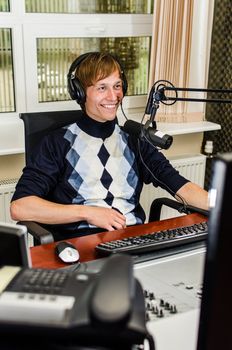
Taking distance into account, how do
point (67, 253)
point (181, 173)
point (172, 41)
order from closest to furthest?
1. point (67, 253)
2. point (172, 41)
3. point (181, 173)

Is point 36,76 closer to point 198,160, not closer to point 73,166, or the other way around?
point 73,166

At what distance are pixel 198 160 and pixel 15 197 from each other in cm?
133

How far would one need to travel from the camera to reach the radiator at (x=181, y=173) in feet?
8.18

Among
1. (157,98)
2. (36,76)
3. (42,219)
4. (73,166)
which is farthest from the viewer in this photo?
(36,76)

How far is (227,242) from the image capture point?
19.6 inches

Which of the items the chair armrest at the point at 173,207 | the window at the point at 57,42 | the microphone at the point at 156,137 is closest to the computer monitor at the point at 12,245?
the microphone at the point at 156,137

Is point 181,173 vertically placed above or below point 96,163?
below

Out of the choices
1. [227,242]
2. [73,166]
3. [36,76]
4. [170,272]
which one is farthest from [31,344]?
[36,76]

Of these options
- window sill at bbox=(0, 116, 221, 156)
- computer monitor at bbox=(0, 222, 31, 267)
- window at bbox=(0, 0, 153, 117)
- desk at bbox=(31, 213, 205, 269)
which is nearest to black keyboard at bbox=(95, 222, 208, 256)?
A: desk at bbox=(31, 213, 205, 269)

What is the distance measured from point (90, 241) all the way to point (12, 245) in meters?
0.68

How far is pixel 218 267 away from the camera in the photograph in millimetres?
505

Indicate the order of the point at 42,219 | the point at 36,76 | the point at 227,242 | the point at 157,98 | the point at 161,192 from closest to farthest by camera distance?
the point at 227,242 → the point at 157,98 → the point at 42,219 → the point at 36,76 → the point at 161,192

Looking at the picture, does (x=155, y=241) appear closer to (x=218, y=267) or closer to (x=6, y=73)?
(x=218, y=267)

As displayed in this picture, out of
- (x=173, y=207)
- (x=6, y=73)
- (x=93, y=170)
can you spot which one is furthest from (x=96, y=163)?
(x=6, y=73)
